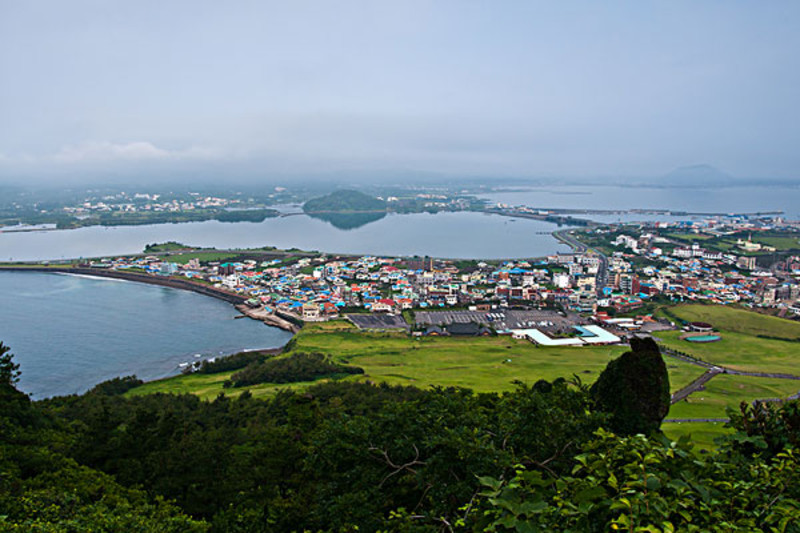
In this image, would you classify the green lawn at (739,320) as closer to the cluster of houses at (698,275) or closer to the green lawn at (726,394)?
the cluster of houses at (698,275)

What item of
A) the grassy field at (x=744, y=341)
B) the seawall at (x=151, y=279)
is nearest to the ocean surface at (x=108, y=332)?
the seawall at (x=151, y=279)

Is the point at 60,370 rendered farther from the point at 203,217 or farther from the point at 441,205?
the point at 441,205

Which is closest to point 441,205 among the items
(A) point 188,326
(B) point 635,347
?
(A) point 188,326

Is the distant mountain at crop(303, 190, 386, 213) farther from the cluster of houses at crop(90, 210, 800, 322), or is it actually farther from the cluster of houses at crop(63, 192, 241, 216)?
the cluster of houses at crop(90, 210, 800, 322)

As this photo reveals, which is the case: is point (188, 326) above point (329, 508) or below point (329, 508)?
below

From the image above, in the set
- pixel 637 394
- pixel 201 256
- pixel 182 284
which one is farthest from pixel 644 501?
pixel 201 256

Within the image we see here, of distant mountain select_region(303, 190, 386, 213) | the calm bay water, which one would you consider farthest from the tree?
distant mountain select_region(303, 190, 386, 213)

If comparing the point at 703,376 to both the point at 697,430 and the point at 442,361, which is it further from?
the point at 442,361
